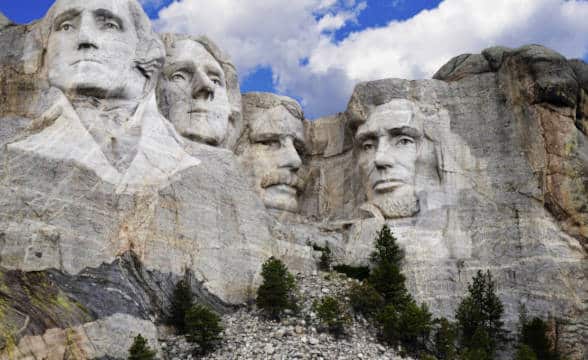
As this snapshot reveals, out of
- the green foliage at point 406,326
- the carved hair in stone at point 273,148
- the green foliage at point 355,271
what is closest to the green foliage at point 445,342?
the green foliage at point 406,326

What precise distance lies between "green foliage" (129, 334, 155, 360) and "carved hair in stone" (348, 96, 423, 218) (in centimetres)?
910

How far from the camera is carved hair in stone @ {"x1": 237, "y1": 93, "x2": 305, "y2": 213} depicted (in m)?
32.2

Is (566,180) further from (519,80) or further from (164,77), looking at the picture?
(164,77)

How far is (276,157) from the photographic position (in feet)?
107

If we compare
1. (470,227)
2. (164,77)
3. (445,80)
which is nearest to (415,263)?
(470,227)

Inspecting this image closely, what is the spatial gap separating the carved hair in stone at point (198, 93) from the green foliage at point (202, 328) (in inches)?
258

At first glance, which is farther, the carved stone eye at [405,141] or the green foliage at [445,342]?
the carved stone eye at [405,141]

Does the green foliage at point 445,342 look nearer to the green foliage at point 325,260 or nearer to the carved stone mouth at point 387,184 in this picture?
the green foliage at point 325,260

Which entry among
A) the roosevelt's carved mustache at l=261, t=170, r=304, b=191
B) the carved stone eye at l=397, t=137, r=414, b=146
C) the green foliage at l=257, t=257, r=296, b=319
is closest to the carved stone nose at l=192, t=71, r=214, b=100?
the roosevelt's carved mustache at l=261, t=170, r=304, b=191

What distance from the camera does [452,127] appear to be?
105 feet

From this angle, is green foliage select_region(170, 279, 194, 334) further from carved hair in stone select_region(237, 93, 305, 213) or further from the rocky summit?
carved hair in stone select_region(237, 93, 305, 213)

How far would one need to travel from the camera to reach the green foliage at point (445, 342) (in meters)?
27.3

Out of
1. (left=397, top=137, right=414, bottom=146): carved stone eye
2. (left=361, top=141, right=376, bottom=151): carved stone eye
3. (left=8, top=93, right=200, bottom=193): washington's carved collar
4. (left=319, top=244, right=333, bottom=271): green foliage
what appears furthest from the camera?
(left=361, top=141, right=376, bottom=151): carved stone eye

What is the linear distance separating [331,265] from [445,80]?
626 cm
